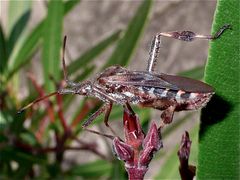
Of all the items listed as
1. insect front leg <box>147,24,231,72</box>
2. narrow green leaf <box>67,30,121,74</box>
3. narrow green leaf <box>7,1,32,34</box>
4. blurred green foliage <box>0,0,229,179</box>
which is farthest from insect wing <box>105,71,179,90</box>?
narrow green leaf <box>7,1,32,34</box>

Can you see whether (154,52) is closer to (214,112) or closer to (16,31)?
(214,112)

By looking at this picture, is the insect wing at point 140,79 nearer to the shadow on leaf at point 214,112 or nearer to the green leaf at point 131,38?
the shadow on leaf at point 214,112

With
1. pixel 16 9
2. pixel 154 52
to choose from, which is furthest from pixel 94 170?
pixel 154 52

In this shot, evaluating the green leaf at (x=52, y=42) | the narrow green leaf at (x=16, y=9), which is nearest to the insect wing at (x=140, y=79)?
the green leaf at (x=52, y=42)

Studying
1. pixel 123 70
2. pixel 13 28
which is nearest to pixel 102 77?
pixel 123 70

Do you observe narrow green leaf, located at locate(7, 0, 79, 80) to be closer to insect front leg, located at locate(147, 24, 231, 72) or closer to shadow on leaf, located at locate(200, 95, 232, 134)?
insect front leg, located at locate(147, 24, 231, 72)

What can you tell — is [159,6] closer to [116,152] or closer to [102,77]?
[102,77]
